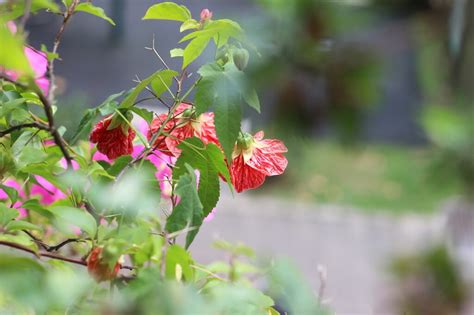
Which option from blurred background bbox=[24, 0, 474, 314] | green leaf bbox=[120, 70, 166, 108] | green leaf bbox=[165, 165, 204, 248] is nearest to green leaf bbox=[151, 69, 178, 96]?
green leaf bbox=[120, 70, 166, 108]

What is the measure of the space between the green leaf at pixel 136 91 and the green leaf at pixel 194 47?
0.03 metres

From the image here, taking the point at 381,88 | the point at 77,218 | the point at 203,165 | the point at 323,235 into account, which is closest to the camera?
the point at 381,88

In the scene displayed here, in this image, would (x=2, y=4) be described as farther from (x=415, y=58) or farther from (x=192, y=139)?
(x=415, y=58)

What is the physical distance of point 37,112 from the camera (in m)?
0.87

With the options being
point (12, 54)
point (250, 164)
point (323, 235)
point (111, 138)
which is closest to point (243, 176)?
point (250, 164)

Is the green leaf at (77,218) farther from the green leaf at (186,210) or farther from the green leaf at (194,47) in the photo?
the green leaf at (194,47)

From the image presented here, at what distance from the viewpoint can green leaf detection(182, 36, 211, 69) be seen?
2.04 feet

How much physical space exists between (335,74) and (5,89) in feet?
1.59

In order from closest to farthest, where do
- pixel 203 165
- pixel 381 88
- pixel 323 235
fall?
pixel 381 88 → pixel 203 165 → pixel 323 235

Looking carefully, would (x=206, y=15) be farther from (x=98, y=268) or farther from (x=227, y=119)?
(x=98, y=268)

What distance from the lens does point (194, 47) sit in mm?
626

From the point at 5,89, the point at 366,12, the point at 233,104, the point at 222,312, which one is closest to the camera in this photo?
the point at 366,12

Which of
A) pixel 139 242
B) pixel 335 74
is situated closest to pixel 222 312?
pixel 139 242

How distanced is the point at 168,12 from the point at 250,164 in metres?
0.15
